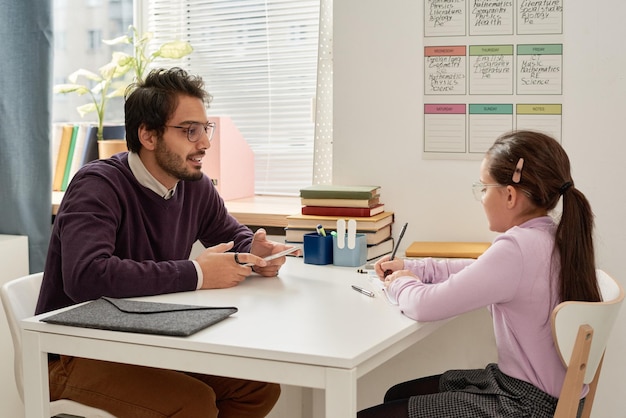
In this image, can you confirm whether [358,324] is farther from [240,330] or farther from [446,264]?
[446,264]

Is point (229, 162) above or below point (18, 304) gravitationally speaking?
above

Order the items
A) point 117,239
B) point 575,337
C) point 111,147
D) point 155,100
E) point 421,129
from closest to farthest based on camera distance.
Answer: point 575,337 < point 117,239 < point 155,100 < point 421,129 < point 111,147

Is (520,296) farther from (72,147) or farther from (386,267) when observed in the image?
(72,147)

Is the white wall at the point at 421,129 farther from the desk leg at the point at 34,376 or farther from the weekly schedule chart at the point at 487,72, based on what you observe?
the desk leg at the point at 34,376

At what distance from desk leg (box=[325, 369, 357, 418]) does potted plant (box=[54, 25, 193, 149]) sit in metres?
2.08

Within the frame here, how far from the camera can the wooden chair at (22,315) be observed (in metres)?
1.89

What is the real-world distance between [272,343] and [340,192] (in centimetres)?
102

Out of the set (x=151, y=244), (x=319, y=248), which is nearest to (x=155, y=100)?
(x=151, y=244)

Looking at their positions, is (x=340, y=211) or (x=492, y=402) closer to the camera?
(x=492, y=402)

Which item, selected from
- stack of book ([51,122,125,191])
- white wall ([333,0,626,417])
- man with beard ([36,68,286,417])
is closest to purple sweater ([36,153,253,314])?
man with beard ([36,68,286,417])

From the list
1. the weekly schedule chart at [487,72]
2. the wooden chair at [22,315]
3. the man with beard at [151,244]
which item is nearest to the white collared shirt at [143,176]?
the man with beard at [151,244]

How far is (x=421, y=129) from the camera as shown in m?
2.60

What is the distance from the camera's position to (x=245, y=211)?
288 centimetres

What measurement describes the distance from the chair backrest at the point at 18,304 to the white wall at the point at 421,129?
1.07 m
